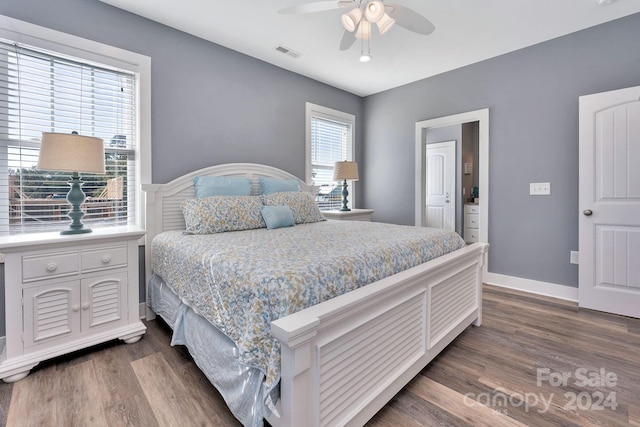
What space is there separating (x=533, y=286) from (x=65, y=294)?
13.5 ft

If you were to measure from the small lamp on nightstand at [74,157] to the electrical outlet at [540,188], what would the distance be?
3.91 m

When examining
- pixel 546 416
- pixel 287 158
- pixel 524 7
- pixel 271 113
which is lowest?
pixel 546 416

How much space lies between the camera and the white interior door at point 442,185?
5.36m

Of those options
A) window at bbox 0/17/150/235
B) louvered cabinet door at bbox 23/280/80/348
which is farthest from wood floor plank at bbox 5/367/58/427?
window at bbox 0/17/150/235

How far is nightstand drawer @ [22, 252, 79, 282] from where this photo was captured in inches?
71.1

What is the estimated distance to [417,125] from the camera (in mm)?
4113

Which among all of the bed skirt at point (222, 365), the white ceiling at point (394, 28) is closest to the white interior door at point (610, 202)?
the white ceiling at point (394, 28)

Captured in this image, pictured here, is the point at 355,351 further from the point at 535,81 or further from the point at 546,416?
the point at 535,81

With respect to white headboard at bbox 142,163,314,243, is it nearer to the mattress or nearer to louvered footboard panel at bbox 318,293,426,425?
the mattress

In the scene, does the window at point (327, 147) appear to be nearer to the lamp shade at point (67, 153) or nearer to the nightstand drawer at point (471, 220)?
the nightstand drawer at point (471, 220)

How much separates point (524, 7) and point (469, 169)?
11.3 ft

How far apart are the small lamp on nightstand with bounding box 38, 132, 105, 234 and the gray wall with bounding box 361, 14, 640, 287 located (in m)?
3.68

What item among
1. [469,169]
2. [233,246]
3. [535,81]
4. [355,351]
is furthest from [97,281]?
[469,169]

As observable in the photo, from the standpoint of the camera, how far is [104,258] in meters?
2.07
